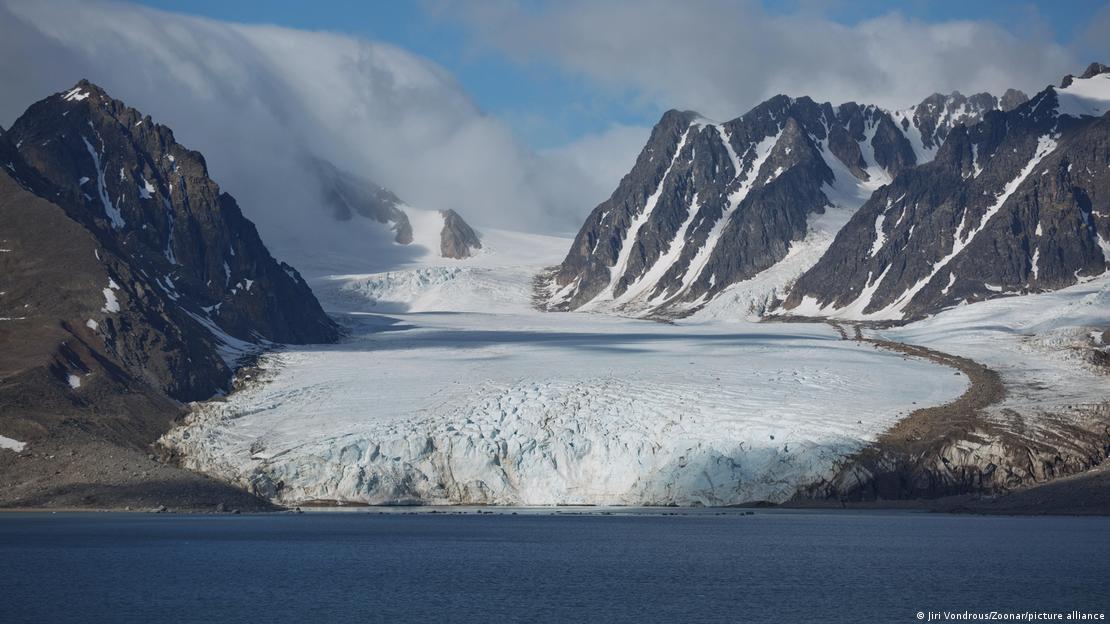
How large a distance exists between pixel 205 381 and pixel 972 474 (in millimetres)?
54622

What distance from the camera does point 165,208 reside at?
13325cm

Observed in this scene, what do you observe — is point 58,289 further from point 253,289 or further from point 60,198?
point 253,289

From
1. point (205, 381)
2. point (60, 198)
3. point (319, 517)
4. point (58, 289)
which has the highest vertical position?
point (60, 198)

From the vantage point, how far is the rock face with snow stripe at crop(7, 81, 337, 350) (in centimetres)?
12562

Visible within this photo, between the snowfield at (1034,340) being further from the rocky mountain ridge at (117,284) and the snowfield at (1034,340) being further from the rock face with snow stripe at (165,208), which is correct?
the rock face with snow stripe at (165,208)

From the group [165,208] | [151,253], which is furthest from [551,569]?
[165,208]

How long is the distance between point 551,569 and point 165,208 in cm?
9068

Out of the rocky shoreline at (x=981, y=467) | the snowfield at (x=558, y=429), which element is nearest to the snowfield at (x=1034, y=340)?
the rocky shoreline at (x=981, y=467)

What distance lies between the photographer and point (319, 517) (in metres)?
81.1

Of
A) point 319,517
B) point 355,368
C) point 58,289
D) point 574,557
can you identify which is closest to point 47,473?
point 319,517

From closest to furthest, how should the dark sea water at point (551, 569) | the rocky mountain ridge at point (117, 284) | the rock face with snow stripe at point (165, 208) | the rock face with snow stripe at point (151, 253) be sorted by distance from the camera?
the dark sea water at point (551, 569) → the rocky mountain ridge at point (117, 284) → the rock face with snow stripe at point (151, 253) → the rock face with snow stripe at point (165, 208)

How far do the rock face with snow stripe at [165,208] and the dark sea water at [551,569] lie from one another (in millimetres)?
53116

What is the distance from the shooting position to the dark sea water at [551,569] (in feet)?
142

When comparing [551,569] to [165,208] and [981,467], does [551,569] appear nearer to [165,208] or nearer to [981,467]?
[981,467]
